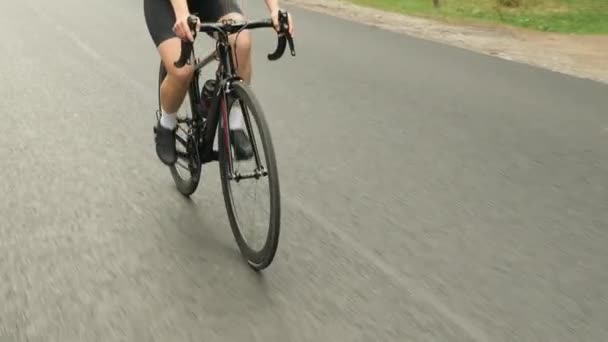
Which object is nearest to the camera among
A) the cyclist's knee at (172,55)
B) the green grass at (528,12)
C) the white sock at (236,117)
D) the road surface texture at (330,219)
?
the road surface texture at (330,219)

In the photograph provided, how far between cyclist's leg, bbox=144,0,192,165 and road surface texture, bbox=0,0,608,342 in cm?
51

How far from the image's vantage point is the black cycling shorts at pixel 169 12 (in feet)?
13.8

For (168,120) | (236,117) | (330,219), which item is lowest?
(330,219)

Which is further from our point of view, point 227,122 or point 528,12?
point 528,12

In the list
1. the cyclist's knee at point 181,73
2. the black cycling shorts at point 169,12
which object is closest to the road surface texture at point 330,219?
the cyclist's knee at point 181,73

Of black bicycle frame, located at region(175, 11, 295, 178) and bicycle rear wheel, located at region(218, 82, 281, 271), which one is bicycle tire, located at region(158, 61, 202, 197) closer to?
black bicycle frame, located at region(175, 11, 295, 178)

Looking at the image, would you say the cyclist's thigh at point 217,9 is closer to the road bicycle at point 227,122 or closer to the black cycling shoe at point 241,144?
the road bicycle at point 227,122

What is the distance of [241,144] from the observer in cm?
382

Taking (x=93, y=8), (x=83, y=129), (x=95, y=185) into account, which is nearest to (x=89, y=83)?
(x=83, y=129)

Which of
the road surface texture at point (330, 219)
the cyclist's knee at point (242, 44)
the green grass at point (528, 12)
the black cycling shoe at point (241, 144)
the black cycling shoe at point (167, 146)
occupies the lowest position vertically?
the green grass at point (528, 12)

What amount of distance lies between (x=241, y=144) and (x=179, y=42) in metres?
0.79

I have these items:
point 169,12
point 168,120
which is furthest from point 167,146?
point 169,12

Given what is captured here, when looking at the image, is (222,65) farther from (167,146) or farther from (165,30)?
(167,146)

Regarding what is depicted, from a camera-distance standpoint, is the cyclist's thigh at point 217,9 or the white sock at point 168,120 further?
the white sock at point 168,120
